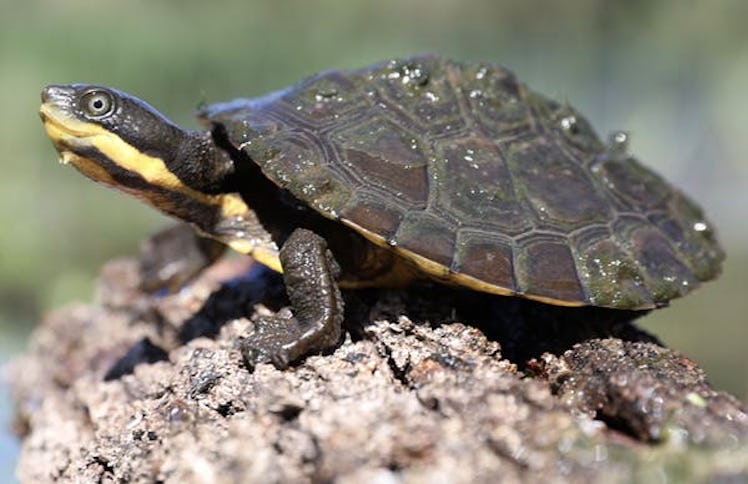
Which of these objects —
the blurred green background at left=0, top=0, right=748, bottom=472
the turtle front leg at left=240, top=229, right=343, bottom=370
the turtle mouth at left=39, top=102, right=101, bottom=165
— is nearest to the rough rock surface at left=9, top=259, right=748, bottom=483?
the turtle front leg at left=240, top=229, right=343, bottom=370

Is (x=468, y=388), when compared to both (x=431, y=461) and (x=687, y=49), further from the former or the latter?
(x=687, y=49)

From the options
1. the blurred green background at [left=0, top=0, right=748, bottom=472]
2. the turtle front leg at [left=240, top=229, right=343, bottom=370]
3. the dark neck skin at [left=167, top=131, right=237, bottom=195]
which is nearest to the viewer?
the turtle front leg at [left=240, top=229, right=343, bottom=370]

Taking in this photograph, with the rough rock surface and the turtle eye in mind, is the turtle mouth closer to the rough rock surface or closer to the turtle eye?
the turtle eye

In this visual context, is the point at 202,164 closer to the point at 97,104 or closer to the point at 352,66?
the point at 97,104

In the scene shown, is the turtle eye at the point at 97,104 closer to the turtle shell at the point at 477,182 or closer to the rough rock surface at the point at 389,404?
the turtle shell at the point at 477,182

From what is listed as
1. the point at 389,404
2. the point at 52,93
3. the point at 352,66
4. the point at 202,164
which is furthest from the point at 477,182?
the point at 352,66

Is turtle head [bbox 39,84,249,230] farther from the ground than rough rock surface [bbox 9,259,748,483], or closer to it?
farther from the ground
